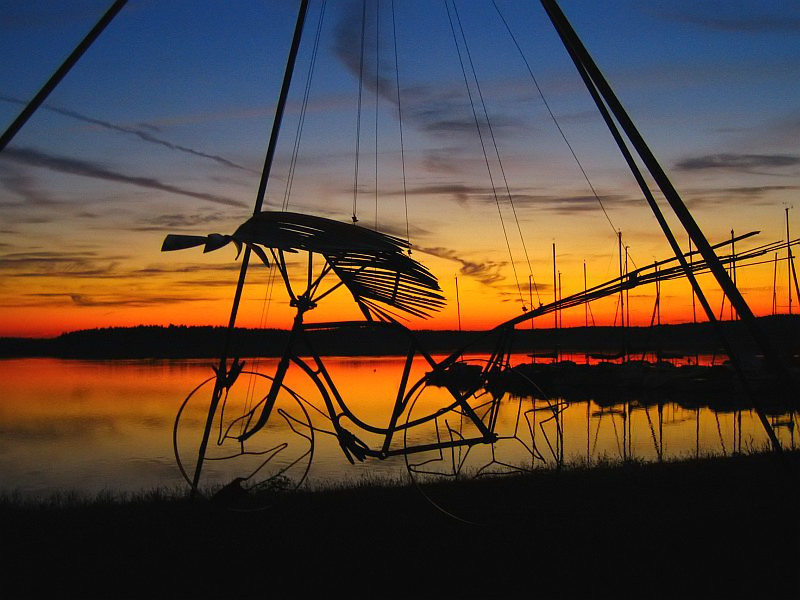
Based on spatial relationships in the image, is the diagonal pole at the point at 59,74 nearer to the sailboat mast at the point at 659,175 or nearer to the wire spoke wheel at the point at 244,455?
the wire spoke wheel at the point at 244,455

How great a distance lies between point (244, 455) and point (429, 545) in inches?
581

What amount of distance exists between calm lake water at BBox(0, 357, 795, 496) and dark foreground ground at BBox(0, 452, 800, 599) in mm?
1512

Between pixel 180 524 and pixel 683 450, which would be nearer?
pixel 180 524

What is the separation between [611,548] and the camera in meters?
6.38

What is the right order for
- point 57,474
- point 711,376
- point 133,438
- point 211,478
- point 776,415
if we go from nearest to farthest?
point 211,478 → point 57,474 → point 133,438 → point 776,415 → point 711,376

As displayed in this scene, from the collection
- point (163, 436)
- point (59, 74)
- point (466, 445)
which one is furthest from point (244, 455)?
point (59, 74)

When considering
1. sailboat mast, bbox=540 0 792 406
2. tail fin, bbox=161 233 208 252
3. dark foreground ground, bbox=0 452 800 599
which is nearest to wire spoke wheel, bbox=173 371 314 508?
dark foreground ground, bbox=0 452 800 599

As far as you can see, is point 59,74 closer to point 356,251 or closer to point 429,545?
point 356,251

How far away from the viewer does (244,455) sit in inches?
803

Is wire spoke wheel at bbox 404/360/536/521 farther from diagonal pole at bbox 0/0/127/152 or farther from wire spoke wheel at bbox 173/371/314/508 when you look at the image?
diagonal pole at bbox 0/0/127/152

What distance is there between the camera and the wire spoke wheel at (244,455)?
7.94m

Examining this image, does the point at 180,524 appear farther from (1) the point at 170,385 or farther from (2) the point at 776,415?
(1) the point at 170,385

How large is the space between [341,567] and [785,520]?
422 centimetres

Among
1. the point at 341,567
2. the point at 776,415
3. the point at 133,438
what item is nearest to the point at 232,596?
the point at 341,567
